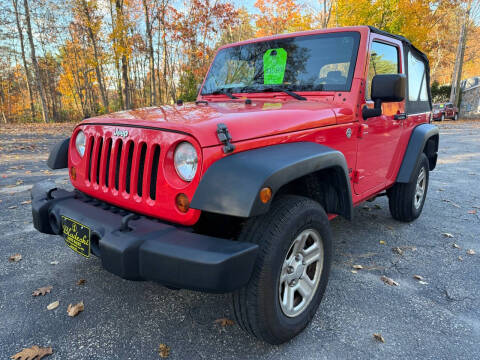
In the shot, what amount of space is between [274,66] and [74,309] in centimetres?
256

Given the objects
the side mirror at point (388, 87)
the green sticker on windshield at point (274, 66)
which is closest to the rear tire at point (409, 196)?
the side mirror at point (388, 87)

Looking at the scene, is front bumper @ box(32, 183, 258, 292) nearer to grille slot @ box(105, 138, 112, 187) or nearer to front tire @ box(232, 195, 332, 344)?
front tire @ box(232, 195, 332, 344)

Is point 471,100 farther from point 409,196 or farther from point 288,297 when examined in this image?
point 288,297

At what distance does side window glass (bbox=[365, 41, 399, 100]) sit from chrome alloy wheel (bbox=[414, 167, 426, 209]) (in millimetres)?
1454

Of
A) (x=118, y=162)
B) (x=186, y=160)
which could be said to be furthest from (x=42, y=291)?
(x=186, y=160)

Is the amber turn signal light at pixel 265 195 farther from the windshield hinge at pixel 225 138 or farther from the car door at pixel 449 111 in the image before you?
the car door at pixel 449 111

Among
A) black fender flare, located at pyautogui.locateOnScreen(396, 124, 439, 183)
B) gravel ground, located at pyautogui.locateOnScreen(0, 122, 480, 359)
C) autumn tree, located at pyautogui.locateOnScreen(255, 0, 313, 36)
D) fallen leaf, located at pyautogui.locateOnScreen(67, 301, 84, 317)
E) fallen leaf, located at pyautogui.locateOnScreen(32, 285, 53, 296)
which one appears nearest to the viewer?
gravel ground, located at pyautogui.locateOnScreen(0, 122, 480, 359)

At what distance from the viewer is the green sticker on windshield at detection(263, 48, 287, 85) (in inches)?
117

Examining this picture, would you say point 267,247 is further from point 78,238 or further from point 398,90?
point 398,90

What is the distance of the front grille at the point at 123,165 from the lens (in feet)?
6.11

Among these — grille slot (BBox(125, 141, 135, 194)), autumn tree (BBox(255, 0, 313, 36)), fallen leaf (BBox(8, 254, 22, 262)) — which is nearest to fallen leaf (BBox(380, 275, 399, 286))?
grille slot (BBox(125, 141, 135, 194))

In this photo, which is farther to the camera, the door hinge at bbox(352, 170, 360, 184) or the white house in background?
the white house in background

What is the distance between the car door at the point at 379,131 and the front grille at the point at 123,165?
1740 mm

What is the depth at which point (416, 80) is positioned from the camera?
13.3 ft
